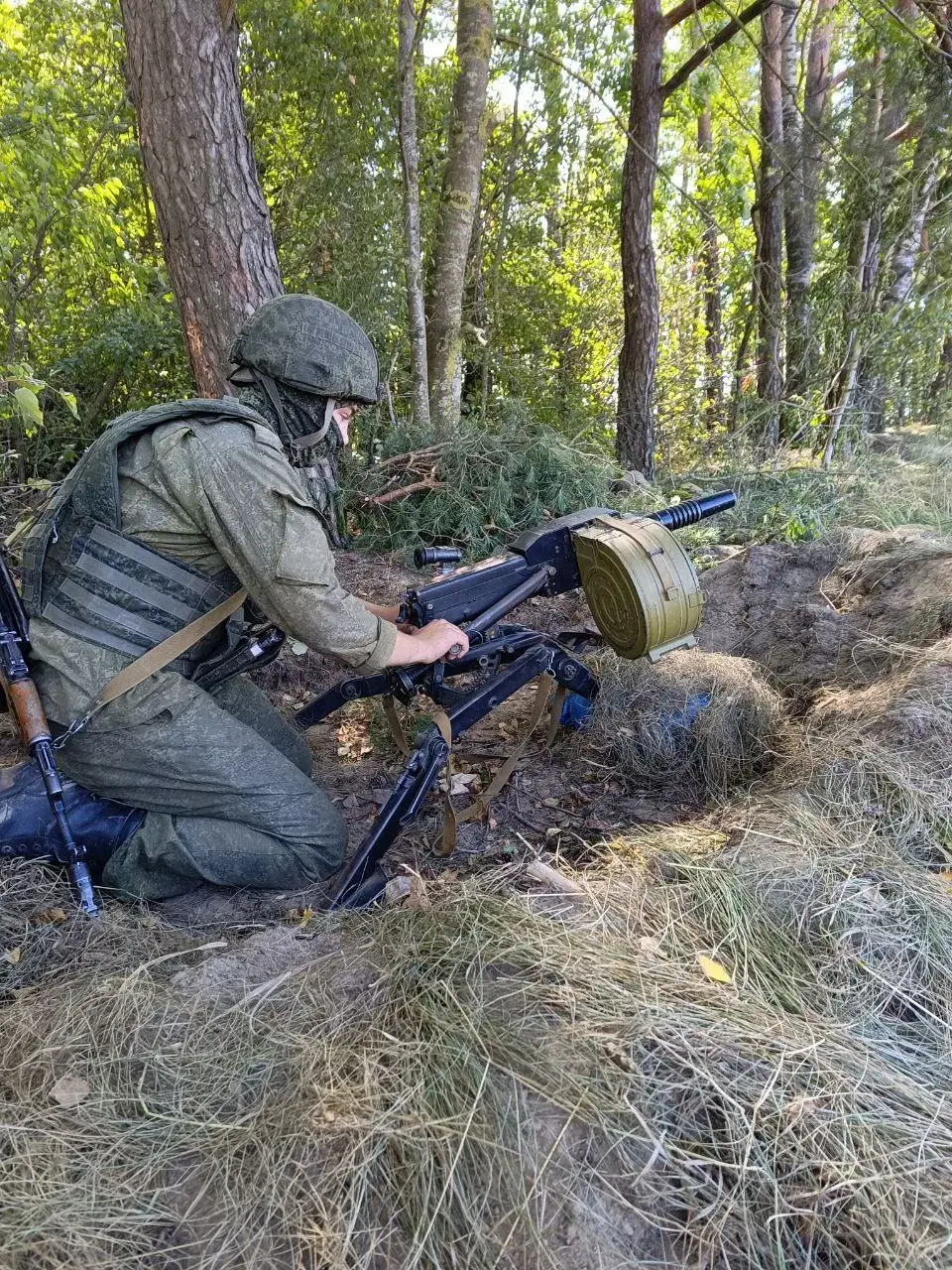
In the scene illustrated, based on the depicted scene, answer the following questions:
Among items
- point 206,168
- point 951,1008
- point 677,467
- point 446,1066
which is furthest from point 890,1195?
point 677,467

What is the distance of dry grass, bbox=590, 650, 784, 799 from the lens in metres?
3.42

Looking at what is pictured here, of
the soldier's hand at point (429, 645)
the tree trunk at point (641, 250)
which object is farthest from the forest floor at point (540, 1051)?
the tree trunk at point (641, 250)

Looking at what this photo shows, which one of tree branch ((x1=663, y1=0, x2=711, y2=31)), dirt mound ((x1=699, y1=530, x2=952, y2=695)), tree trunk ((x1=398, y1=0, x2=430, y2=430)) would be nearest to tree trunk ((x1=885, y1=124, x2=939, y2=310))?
tree branch ((x1=663, y1=0, x2=711, y2=31))

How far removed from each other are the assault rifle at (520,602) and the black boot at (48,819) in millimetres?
866

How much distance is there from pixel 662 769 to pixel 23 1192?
266 centimetres

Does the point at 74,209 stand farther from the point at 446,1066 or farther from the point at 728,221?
the point at 728,221

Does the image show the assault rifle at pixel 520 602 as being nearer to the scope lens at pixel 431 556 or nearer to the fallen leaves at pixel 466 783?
the scope lens at pixel 431 556

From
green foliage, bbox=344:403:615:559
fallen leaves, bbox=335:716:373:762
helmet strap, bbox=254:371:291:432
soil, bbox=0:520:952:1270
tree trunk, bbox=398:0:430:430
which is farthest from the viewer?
tree trunk, bbox=398:0:430:430

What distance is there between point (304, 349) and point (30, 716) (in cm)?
157

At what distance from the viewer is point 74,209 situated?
6.12m

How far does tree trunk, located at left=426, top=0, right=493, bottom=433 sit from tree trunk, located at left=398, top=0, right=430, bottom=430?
0.41m

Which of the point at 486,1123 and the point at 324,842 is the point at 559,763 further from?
the point at 486,1123

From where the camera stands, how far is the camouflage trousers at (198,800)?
2795 millimetres

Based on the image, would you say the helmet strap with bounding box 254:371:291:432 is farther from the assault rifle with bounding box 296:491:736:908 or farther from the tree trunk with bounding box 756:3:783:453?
the tree trunk with bounding box 756:3:783:453
